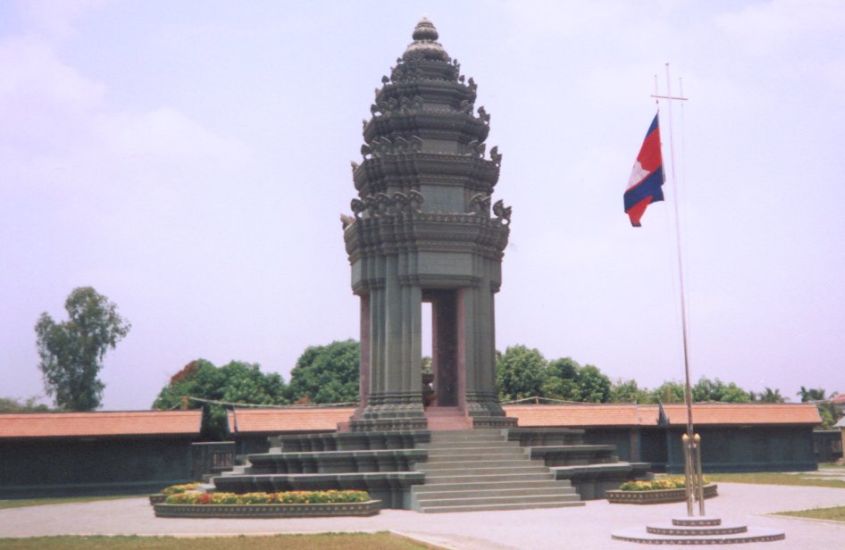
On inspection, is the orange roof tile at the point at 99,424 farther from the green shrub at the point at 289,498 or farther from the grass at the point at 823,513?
the grass at the point at 823,513

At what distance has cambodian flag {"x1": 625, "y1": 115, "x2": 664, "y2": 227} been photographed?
22.4 m

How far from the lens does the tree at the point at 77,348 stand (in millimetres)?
74000

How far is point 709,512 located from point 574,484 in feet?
16.5

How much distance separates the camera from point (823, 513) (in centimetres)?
2361

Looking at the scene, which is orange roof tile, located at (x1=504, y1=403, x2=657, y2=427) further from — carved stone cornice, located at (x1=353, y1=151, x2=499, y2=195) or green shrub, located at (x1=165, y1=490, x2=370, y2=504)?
green shrub, located at (x1=165, y1=490, x2=370, y2=504)

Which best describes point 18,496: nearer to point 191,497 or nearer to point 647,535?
A: point 191,497

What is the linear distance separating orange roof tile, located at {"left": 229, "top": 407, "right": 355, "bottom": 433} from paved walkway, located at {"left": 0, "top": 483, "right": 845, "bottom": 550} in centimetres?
1285

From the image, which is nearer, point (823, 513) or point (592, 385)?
point (823, 513)

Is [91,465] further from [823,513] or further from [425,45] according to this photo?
[823,513]

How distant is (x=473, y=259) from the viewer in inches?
1277

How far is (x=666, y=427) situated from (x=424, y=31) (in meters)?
24.2

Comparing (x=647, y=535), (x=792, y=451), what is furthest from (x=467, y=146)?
(x=792, y=451)

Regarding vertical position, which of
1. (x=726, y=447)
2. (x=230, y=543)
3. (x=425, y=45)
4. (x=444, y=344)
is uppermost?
(x=425, y=45)

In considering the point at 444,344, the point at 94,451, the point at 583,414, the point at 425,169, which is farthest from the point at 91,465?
the point at 583,414
